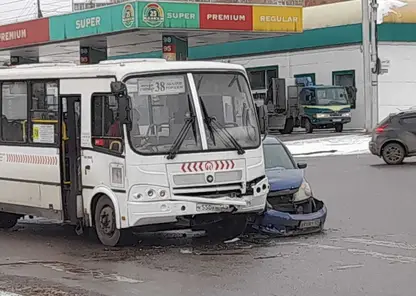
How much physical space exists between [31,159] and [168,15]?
953 inches

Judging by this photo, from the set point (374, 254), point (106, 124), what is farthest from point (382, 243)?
point (106, 124)

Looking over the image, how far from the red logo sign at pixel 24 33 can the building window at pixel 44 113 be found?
29.5m

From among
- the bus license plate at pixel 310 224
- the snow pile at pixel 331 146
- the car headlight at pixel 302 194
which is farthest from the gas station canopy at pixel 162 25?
the bus license plate at pixel 310 224

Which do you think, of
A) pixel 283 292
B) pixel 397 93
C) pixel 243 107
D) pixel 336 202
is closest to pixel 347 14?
pixel 397 93

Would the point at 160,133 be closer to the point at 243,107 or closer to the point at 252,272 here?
the point at 243,107

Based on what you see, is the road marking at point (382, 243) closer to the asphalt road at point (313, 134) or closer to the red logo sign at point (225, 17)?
the red logo sign at point (225, 17)

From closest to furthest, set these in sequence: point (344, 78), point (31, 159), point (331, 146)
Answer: point (31, 159) → point (331, 146) → point (344, 78)

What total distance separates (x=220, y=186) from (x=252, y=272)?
2.15 m

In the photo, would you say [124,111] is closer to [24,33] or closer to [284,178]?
[284,178]

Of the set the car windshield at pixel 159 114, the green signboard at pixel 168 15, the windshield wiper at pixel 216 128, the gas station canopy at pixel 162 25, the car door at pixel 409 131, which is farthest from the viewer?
the gas station canopy at pixel 162 25

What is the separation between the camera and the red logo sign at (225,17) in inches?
1494

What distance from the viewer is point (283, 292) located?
30.1 feet

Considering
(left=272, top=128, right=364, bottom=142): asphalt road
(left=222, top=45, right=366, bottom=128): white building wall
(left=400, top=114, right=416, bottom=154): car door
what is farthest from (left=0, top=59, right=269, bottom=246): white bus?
(left=222, top=45, right=366, bottom=128): white building wall

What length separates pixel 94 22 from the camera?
128 ft
